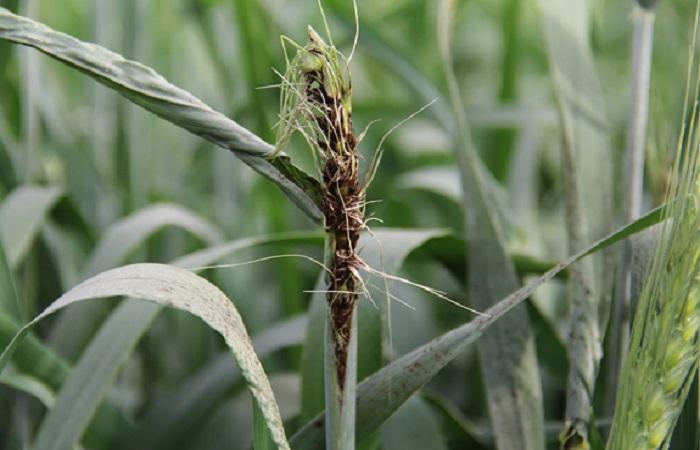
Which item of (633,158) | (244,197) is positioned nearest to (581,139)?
(633,158)

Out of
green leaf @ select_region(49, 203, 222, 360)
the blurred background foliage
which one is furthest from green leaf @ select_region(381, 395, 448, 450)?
green leaf @ select_region(49, 203, 222, 360)

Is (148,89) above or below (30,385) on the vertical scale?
above

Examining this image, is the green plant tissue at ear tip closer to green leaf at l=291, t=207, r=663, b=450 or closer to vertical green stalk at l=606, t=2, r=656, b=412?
vertical green stalk at l=606, t=2, r=656, b=412

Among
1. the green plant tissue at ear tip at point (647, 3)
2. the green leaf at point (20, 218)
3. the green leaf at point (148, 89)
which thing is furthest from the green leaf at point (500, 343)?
the green leaf at point (20, 218)

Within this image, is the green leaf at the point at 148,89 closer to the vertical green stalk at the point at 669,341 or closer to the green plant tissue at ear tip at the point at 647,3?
the vertical green stalk at the point at 669,341

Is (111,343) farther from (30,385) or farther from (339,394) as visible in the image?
(339,394)

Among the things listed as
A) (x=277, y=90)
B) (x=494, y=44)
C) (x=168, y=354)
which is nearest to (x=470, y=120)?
(x=277, y=90)
